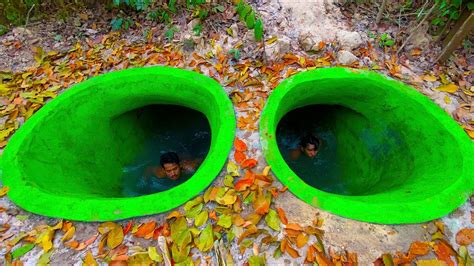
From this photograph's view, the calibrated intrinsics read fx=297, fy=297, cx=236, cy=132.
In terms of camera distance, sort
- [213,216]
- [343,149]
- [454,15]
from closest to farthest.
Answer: [213,216]
[454,15]
[343,149]

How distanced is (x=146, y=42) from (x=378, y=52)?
2216 millimetres

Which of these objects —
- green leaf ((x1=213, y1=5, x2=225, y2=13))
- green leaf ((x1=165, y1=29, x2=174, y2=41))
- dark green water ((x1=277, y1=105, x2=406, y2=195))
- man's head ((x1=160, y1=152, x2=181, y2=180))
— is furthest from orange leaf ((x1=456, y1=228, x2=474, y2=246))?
green leaf ((x1=165, y1=29, x2=174, y2=41))

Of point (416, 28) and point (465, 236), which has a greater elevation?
point (416, 28)

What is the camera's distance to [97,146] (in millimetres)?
2660

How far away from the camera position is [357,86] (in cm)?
254

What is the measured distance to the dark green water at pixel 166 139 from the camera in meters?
3.09

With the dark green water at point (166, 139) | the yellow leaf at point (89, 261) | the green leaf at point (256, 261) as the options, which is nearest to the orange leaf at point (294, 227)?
the green leaf at point (256, 261)

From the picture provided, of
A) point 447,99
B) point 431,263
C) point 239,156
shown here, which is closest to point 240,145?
point 239,156

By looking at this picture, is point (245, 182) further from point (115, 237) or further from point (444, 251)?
point (444, 251)

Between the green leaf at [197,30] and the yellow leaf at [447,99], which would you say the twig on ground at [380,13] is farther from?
the green leaf at [197,30]

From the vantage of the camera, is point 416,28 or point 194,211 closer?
point 194,211

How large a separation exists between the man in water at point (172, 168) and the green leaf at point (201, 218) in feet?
2.91

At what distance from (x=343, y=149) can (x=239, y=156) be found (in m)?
1.67

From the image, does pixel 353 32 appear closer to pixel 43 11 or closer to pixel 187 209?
pixel 187 209
